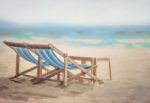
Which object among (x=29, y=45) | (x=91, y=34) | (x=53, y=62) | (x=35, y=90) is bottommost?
(x=35, y=90)

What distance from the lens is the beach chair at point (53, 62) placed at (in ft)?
9.47

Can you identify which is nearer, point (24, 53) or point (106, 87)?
point (106, 87)

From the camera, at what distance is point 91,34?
290 cm

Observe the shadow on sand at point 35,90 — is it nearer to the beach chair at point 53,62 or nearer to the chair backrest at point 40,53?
the beach chair at point 53,62

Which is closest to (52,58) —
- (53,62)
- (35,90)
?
A: (53,62)

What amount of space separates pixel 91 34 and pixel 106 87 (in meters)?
0.53

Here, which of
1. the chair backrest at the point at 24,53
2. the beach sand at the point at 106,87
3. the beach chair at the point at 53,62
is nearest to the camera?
the beach sand at the point at 106,87

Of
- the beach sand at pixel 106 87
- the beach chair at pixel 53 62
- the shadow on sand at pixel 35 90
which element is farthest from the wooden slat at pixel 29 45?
the shadow on sand at pixel 35 90

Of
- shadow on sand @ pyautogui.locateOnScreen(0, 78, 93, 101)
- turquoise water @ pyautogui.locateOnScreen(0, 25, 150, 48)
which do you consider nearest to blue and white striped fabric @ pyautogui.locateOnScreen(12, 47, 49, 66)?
turquoise water @ pyautogui.locateOnScreen(0, 25, 150, 48)

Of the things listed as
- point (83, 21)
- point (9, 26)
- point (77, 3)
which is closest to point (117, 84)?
point (83, 21)

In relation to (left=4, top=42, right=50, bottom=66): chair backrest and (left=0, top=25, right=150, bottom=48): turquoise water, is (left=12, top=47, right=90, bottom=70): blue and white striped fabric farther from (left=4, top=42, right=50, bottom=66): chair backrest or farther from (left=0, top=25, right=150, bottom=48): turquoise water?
(left=0, top=25, right=150, bottom=48): turquoise water

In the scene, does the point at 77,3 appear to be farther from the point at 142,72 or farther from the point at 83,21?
the point at 142,72

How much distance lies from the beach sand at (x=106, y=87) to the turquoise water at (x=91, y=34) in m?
0.06

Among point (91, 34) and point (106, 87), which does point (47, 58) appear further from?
point (106, 87)
